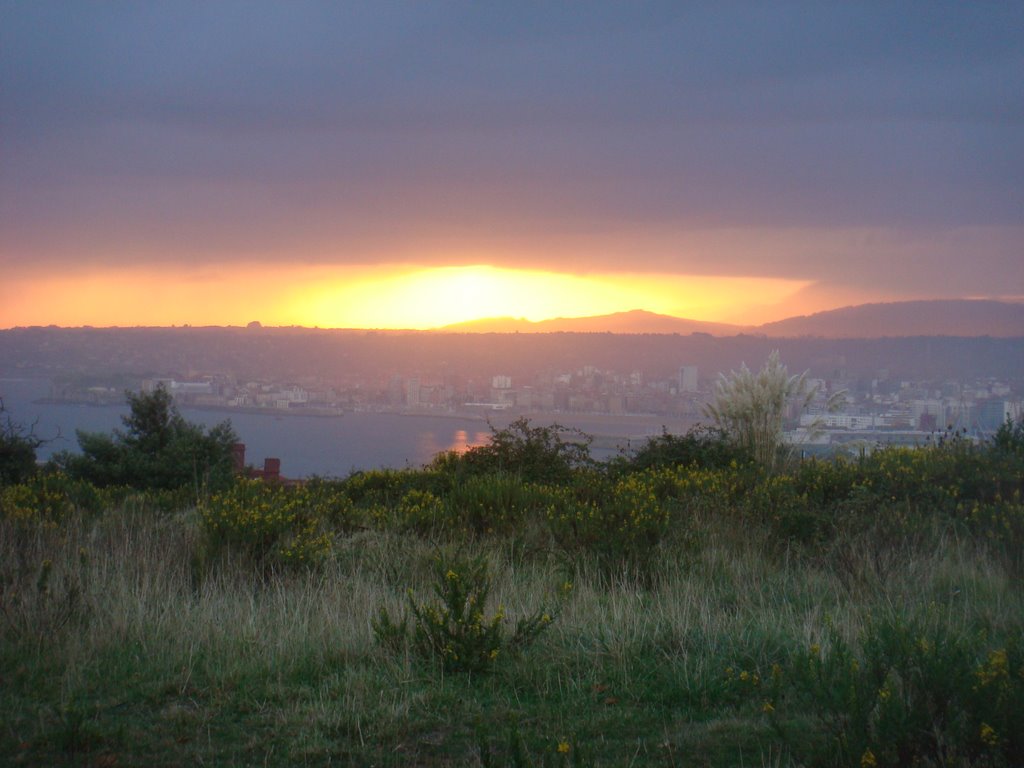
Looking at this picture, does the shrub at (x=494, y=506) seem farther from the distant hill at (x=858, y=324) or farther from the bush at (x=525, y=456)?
the distant hill at (x=858, y=324)

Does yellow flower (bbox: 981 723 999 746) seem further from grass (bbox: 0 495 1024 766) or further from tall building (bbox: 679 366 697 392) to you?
tall building (bbox: 679 366 697 392)

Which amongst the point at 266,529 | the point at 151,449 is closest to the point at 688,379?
the point at 151,449

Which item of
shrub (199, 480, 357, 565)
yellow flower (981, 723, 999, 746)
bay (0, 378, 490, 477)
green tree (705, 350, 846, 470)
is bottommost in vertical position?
bay (0, 378, 490, 477)

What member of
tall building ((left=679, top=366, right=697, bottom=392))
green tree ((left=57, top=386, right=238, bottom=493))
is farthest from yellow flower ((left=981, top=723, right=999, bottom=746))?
tall building ((left=679, top=366, right=697, bottom=392))

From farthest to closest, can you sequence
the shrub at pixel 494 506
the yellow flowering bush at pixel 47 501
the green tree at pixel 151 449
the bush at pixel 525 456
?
the green tree at pixel 151 449 → the bush at pixel 525 456 → the shrub at pixel 494 506 → the yellow flowering bush at pixel 47 501

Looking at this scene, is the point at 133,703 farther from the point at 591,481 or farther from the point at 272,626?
the point at 591,481

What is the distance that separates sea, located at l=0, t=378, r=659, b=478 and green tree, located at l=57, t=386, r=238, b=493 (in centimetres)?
387

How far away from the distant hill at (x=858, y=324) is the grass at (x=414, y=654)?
89.8 ft

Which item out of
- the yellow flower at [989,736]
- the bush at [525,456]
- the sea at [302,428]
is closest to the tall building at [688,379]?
the sea at [302,428]

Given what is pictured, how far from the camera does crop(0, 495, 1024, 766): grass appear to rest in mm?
4023

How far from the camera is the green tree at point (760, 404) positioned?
13.9m

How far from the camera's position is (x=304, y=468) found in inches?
1018

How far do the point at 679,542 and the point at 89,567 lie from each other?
4580 mm

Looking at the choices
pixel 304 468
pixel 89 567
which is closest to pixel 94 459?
pixel 304 468
